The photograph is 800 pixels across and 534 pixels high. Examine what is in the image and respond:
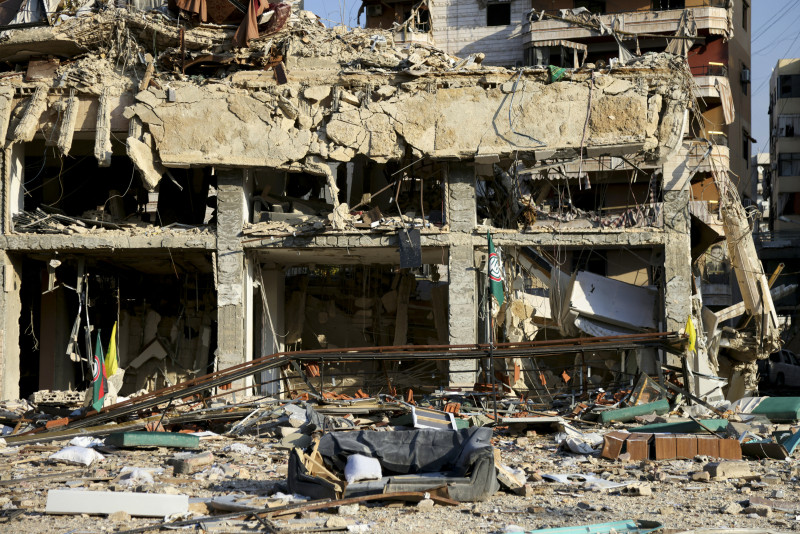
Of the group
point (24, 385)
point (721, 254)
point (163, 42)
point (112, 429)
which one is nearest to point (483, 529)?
point (112, 429)

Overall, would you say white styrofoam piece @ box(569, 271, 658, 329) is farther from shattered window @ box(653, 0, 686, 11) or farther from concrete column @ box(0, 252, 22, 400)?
shattered window @ box(653, 0, 686, 11)

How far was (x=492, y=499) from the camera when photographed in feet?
33.0

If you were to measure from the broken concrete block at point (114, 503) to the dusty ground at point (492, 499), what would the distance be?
Answer: 108mm

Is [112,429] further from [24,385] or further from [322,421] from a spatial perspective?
[24,385]

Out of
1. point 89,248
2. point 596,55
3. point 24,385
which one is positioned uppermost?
point 596,55

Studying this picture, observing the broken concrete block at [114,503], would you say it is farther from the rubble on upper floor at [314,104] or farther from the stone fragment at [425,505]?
the rubble on upper floor at [314,104]

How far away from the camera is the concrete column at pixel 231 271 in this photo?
20.9 m

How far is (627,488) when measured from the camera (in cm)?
1055

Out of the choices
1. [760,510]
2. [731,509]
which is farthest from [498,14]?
[760,510]

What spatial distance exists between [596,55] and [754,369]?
14.4 metres

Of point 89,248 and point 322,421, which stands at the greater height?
point 89,248

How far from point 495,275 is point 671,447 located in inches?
295

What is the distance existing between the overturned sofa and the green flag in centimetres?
875

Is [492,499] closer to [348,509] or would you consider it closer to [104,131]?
[348,509]
